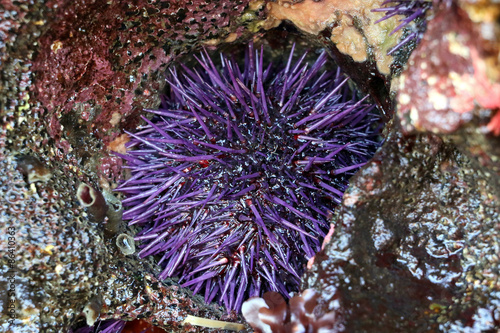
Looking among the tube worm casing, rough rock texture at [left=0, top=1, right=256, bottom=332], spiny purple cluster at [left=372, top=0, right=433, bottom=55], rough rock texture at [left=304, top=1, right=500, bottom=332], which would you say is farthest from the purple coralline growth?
spiny purple cluster at [left=372, top=0, right=433, bottom=55]

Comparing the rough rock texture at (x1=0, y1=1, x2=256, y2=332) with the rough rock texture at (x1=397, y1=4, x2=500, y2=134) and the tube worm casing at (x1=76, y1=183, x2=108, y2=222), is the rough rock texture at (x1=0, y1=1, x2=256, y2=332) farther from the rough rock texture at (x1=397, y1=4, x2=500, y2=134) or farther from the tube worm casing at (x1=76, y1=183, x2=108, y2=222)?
the rough rock texture at (x1=397, y1=4, x2=500, y2=134)

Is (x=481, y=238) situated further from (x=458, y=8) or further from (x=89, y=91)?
(x=89, y=91)

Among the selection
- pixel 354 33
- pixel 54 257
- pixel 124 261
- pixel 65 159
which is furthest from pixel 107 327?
pixel 354 33

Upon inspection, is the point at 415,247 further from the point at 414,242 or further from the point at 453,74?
the point at 453,74

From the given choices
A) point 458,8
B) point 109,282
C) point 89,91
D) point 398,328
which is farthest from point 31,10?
point 398,328

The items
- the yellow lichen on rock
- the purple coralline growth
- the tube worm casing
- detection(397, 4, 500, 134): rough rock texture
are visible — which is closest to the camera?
detection(397, 4, 500, 134): rough rock texture
